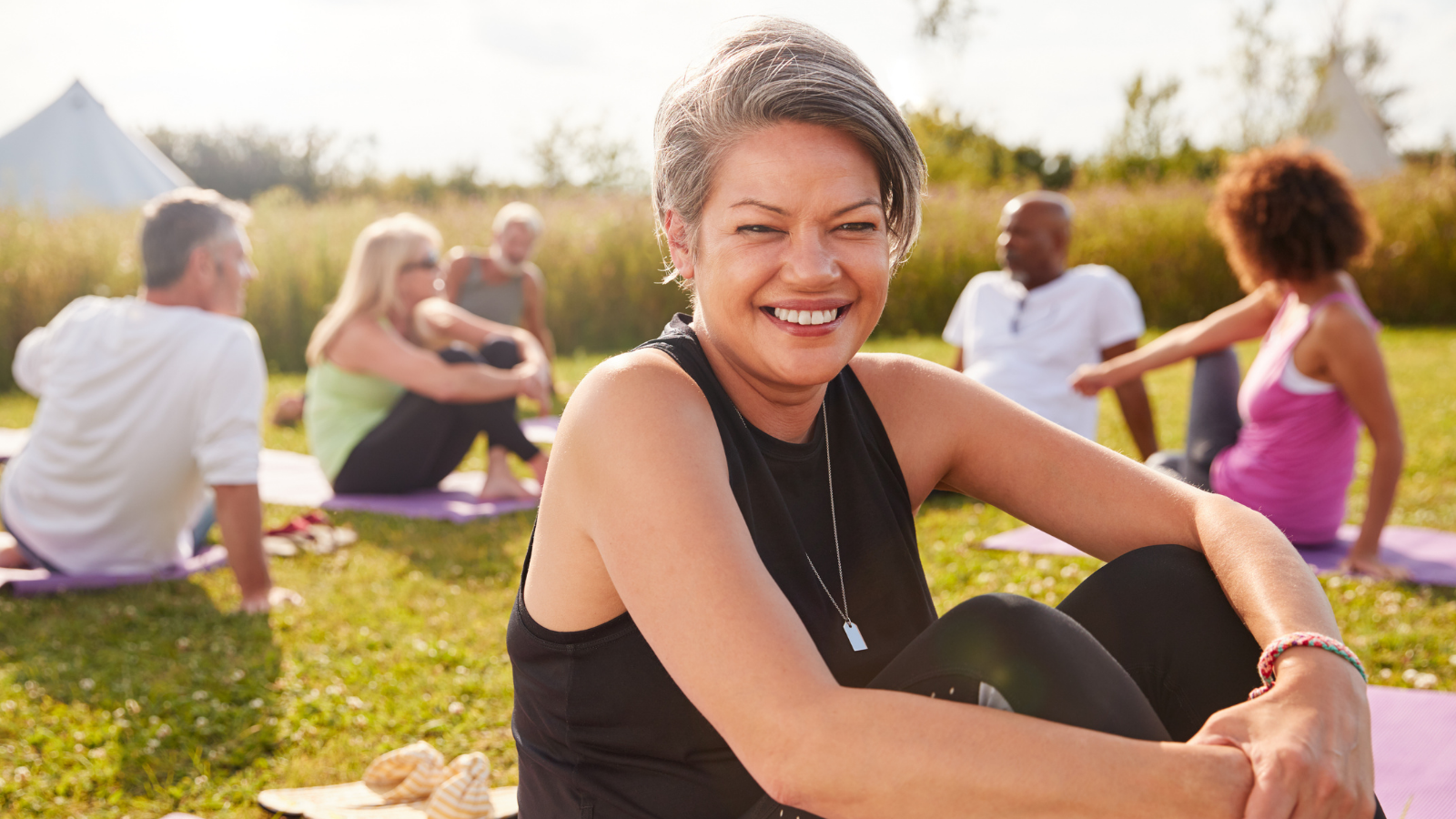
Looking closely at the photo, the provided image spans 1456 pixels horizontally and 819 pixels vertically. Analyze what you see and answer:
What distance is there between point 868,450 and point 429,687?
2209mm

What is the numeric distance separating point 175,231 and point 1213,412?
4.39 m

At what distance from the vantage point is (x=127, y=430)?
408 cm

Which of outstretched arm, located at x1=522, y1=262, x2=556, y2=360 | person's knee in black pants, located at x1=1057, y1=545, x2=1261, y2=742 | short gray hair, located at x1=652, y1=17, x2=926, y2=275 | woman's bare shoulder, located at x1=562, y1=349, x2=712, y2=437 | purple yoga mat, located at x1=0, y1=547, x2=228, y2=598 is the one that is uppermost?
short gray hair, located at x1=652, y1=17, x2=926, y2=275

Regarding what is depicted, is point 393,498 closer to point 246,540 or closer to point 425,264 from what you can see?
point 425,264

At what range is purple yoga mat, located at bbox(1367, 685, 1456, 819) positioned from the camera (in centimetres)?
244

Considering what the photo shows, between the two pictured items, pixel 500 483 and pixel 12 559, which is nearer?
pixel 12 559

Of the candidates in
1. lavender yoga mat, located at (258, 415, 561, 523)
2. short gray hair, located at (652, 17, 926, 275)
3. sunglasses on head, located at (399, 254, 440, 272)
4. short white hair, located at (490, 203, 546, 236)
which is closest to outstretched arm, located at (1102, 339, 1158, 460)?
lavender yoga mat, located at (258, 415, 561, 523)

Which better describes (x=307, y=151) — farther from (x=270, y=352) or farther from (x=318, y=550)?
(x=318, y=550)

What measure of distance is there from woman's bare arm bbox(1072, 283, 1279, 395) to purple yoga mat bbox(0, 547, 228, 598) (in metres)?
3.95

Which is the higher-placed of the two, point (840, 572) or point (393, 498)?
point (840, 572)

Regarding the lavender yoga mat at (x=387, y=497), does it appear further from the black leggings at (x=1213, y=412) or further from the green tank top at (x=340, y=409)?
the black leggings at (x=1213, y=412)

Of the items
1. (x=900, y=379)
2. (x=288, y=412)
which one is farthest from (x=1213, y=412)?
(x=288, y=412)

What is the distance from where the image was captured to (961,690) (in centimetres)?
135

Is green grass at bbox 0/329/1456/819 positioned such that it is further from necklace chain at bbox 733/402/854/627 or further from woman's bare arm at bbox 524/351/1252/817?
woman's bare arm at bbox 524/351/1252/817
